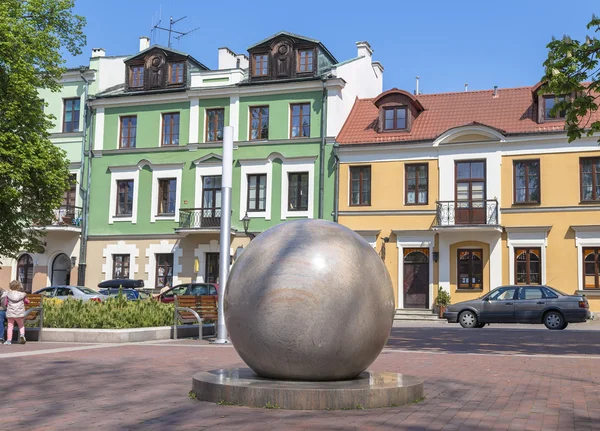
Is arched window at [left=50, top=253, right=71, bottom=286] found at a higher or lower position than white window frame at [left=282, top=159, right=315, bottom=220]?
lower

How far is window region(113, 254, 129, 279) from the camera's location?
37094 millimetres

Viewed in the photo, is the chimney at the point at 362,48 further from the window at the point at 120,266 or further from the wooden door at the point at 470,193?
the window at the point at 120,266

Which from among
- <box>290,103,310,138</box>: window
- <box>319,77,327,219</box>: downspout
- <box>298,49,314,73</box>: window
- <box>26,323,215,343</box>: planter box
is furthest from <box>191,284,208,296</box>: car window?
<box>298,49,314,73</box>: window

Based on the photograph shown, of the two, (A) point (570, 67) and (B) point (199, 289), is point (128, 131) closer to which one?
(B) point (199, 289)

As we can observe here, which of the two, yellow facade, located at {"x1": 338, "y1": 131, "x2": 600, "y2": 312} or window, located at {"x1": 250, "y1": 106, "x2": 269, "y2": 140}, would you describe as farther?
window, located at {"x1": 250, "y1": 106, "x2": 269, "y2": 140}

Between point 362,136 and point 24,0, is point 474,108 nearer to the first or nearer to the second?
point 362,136

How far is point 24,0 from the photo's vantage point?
2770cm

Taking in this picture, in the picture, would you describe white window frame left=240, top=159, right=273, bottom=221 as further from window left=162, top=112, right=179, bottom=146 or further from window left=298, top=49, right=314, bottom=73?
window left=298, top=49, right=314, bottom=73


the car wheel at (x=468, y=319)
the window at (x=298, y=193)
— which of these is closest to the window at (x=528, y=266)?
the car wheel at (x=468, y=319)

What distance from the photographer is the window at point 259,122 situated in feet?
118

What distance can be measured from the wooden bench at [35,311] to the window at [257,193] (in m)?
17.7

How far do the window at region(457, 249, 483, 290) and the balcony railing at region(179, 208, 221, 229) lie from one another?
37.6ft

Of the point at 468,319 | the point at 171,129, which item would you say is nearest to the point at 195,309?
the point at 468,319

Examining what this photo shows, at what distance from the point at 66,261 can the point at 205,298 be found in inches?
832
